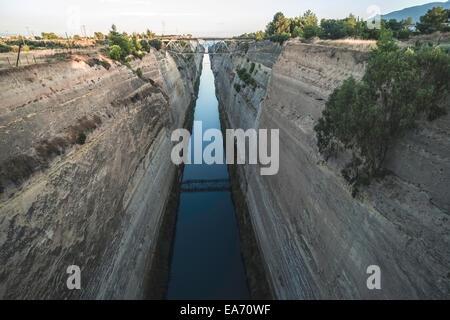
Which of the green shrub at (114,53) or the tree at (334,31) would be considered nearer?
the green shrub at (114,53)

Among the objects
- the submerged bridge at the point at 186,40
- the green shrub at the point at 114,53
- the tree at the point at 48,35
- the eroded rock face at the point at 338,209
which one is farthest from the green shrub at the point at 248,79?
the tree at the point at 48,35

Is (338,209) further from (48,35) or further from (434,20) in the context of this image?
(48,35)

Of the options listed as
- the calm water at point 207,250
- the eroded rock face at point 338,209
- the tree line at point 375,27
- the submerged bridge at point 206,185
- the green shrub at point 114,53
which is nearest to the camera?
the eroded rock face at point 338,209

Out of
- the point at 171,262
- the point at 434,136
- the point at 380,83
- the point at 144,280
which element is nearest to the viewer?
the point at 434,136

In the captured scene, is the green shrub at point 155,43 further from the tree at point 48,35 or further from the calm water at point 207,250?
the calm water at point 207,250

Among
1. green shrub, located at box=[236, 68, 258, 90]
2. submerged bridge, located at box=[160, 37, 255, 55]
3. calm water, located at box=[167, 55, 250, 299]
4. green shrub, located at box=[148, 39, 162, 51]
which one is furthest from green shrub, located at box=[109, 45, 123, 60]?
green shrub, located at box=[148, 39, 162, 51]
